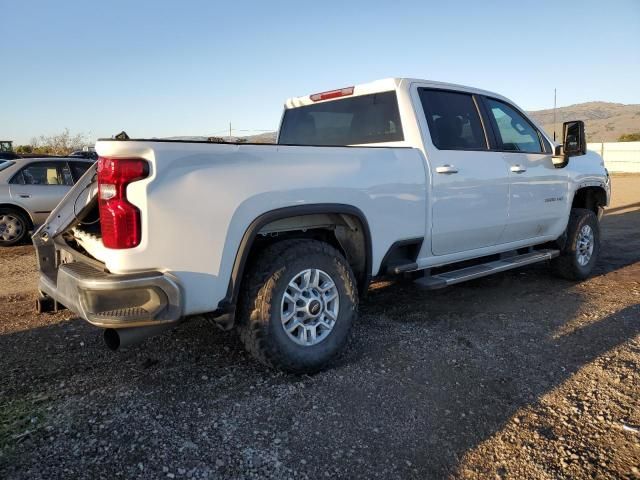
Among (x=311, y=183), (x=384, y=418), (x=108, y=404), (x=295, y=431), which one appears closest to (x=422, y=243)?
(x=311, y=183)

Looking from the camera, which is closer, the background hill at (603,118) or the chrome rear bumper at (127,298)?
the chrome rear bumper at (127,298)

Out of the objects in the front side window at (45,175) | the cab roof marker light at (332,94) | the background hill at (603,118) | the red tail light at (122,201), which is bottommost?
the red tail light at (122,201)

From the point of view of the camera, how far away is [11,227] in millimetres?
8453

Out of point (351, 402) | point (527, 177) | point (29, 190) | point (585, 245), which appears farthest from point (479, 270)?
point (29, 190)

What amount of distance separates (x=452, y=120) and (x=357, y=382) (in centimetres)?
254

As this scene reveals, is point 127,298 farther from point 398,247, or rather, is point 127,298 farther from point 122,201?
point 398,247

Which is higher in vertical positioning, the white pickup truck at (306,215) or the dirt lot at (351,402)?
the white pickup truck at (306,215)

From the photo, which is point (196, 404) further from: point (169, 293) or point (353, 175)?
point (353, 175)

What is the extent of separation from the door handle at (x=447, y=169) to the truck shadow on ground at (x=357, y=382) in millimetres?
1337

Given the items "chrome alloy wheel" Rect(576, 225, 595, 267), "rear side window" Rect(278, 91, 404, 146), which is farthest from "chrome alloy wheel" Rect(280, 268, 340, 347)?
"chrome alloy wheel" Rect(576, 225, 595, 267)

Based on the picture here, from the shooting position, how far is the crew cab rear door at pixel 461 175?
4090 millimetres

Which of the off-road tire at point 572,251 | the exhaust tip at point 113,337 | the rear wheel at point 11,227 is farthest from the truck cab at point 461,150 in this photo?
the rear wheel at point 11,227

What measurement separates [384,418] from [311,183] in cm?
150

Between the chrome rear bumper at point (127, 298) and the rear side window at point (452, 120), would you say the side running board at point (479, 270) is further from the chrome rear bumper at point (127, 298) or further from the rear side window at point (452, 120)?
the chrome rear bumper at point (127, 298)
